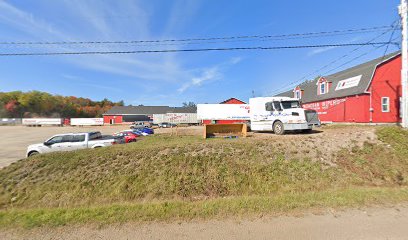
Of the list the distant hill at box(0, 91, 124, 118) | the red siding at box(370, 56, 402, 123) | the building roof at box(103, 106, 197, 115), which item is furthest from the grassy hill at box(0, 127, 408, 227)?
the distant hill at box(0, 91, 124, 118)

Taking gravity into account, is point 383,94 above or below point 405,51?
below

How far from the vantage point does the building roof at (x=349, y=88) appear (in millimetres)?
20281

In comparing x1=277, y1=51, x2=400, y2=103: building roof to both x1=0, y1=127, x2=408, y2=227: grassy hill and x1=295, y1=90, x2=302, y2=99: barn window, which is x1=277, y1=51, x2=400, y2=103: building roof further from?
x1=0, y1=127, x2=408, y2=227: grassy hill

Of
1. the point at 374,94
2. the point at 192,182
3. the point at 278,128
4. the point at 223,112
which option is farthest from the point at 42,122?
the point at 374,94

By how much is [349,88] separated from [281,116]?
50.2 ft

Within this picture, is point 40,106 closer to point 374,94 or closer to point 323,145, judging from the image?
point 323,145

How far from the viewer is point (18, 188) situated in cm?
653

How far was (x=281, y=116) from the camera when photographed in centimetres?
1256

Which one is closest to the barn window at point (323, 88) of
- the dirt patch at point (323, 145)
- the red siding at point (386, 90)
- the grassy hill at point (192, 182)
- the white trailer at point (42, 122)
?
Answer: the red siding at point (386, 90)

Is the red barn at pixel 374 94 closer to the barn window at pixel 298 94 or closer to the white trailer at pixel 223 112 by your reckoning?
the barn window at pixel 298 94

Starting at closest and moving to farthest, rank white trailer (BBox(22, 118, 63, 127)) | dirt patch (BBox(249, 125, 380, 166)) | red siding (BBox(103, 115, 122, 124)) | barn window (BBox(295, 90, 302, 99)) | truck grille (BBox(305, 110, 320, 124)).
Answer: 1. dirt patch (BBox(249, 125, 380, 166))
2. truck grille (BBox(305, 110, 320, 124))
3. barn window (BBox(295, 90, 302, 99))
4. white trailer (BBox(22, 118, 63, 127))
5. red siding (BBox(103, 115, 122, 124))

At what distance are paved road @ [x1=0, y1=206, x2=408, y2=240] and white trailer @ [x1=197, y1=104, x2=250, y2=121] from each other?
102 feet

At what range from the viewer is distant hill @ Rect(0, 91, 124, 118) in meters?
100

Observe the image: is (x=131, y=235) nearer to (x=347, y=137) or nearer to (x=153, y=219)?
(x=153, y=219)
